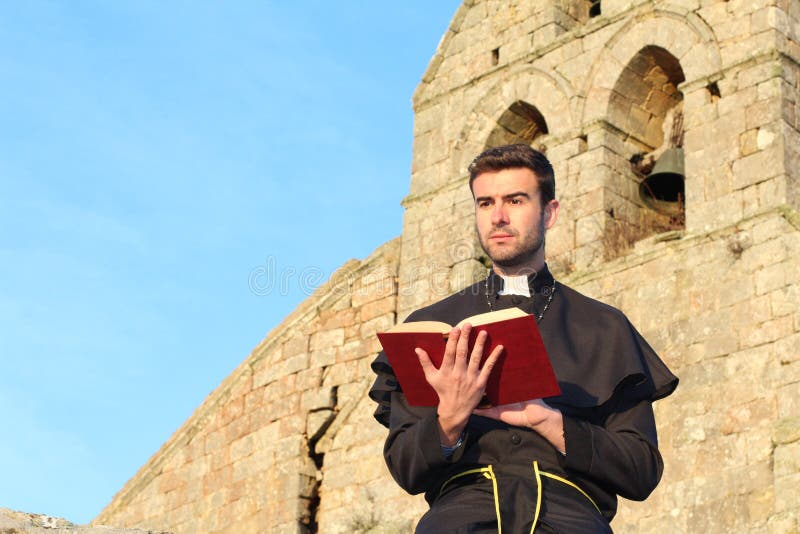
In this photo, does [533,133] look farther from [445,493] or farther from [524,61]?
[445,493]

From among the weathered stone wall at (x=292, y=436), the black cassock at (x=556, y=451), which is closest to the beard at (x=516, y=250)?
the black cassock at (x=556, y=451)

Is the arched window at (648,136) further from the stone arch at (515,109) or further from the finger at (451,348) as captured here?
the finger at (451,348)

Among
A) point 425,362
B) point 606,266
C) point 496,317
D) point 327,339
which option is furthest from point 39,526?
point 327,339

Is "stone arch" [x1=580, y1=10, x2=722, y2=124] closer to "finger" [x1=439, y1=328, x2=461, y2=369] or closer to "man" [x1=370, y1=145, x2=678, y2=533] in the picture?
"man" [x1=370, y1=145, x2=678, y2=533]

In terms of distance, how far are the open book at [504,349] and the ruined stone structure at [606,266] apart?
6176 millimetres

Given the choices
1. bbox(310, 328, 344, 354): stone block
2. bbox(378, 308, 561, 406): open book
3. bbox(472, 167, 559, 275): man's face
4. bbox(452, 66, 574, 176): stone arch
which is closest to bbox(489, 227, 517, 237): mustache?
bbox(472, 167, 559, 275): man's face

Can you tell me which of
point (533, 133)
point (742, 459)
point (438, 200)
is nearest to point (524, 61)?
point (533, 133)

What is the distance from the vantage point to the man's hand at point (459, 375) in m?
3.70

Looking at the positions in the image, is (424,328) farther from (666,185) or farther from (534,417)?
(666,185)

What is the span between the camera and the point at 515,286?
14.1 ft

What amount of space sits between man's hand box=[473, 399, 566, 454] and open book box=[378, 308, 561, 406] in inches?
2.2

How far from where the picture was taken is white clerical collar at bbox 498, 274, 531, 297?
4.27 m

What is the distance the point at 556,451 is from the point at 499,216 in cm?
72

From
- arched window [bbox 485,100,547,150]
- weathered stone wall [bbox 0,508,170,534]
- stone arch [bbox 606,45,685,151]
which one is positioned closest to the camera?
weathered stone wall [bbox 0,508,170,534]
